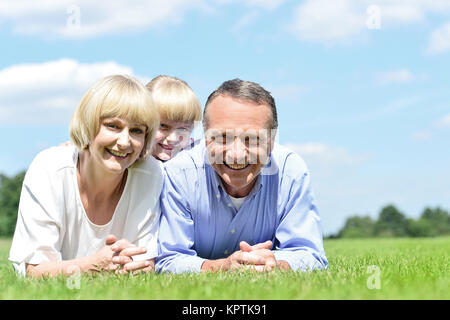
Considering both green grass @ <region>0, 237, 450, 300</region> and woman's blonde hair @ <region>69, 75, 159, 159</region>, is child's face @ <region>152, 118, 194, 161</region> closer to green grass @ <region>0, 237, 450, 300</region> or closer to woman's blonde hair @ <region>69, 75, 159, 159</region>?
woman's blonde hair @ <region>69, 75, 159, 159</region>

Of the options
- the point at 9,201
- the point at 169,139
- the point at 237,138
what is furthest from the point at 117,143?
the point at 9,201

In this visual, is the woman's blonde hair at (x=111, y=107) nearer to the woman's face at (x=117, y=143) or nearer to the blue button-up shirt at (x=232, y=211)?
the woman's face at (x=117, y=143)

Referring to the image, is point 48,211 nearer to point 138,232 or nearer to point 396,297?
point 138,232

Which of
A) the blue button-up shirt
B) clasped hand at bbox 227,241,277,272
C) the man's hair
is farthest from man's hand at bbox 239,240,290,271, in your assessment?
the man's hair

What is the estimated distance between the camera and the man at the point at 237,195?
5.05m

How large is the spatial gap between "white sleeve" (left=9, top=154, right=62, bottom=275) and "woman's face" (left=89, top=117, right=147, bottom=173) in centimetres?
55

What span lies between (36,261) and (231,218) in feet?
6.15

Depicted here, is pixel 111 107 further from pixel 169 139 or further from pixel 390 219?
pixel 390 219

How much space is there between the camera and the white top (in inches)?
206

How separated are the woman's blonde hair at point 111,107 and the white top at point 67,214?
0.38 m

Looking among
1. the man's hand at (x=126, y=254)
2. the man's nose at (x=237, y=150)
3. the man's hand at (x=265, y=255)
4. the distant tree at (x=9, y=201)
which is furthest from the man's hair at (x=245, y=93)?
the distant tree at (x=9, y=201)
